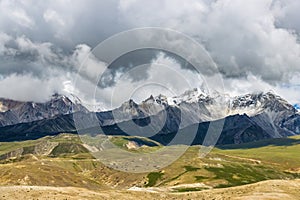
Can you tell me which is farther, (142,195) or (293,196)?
(142,195)

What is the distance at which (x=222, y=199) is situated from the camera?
118 meters

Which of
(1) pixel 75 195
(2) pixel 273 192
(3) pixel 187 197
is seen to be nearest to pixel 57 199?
(1) pixel 75 195

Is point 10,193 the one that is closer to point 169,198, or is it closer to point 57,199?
point 57,199

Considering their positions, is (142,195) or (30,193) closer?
(30,193)

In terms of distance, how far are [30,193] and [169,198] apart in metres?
45.9

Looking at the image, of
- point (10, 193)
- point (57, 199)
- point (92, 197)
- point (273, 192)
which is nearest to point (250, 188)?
point (273, 192)

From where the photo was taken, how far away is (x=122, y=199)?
122812mm

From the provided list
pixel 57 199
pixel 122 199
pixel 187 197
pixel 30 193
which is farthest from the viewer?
pixel 187 197

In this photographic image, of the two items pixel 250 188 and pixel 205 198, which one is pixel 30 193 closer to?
pixel 205 198

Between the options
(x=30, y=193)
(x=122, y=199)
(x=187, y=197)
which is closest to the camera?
(x=30, y=193)

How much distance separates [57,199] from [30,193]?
12.0m

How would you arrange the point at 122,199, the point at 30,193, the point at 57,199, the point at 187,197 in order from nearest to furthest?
the point at 57,199 < the point at 30,193 < the point at 122,199 < the point at 187,197

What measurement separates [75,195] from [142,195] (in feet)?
85.9

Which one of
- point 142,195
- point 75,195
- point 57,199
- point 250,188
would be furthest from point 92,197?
point 250,188
